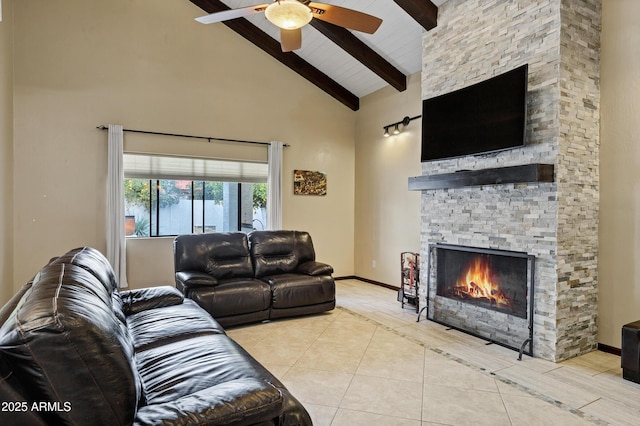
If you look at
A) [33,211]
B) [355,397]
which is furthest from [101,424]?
[33,211]

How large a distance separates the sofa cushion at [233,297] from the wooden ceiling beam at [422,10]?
139 inches

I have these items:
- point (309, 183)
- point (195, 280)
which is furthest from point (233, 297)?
point (309, 183)

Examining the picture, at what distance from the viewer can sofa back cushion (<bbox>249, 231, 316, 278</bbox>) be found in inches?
185

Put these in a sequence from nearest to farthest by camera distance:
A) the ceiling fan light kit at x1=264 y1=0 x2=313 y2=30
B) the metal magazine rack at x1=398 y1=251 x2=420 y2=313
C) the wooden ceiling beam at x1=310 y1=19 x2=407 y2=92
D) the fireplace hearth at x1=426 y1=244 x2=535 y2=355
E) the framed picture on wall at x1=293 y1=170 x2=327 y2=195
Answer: the ceiling fan light kit at x1=264 y1=0 x2=313 y2=30 < the fireplace hearth at x1=426 y1=244 x2=535 y2=355 < the metal magazine rack at x1=398 y1=251 x2=420 y2=313 < the wooden ceiling beam at x1=310 y1=19 x2=407 y2=92 < the framed picture on wall at x1=293 y1=170 x2=327 y2=195

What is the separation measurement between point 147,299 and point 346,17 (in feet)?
9.48

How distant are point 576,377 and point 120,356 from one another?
10.7 feet

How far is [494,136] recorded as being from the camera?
140 inches

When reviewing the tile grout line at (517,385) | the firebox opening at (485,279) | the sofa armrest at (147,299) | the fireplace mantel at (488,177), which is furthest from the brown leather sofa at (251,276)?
the fireplace mantel at (488,177)

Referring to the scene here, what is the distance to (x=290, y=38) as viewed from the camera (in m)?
3.45

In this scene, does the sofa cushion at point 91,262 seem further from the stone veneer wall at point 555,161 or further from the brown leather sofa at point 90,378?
the stone veneer wall at point 555,161

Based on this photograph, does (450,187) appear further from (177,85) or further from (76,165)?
(76,165)

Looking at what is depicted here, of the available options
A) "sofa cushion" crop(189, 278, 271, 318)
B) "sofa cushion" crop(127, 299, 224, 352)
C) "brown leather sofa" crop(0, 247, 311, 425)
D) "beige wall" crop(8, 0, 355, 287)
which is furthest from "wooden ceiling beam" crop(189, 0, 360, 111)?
"brown leather sofa" crop(0, 247, 311, 425)

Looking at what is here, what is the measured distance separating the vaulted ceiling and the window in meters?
1.92

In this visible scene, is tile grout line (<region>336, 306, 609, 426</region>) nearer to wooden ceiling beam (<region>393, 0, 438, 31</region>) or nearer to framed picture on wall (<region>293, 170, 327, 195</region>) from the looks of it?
framed picture on wall (<region>293, 170, 327, 195</region>)
